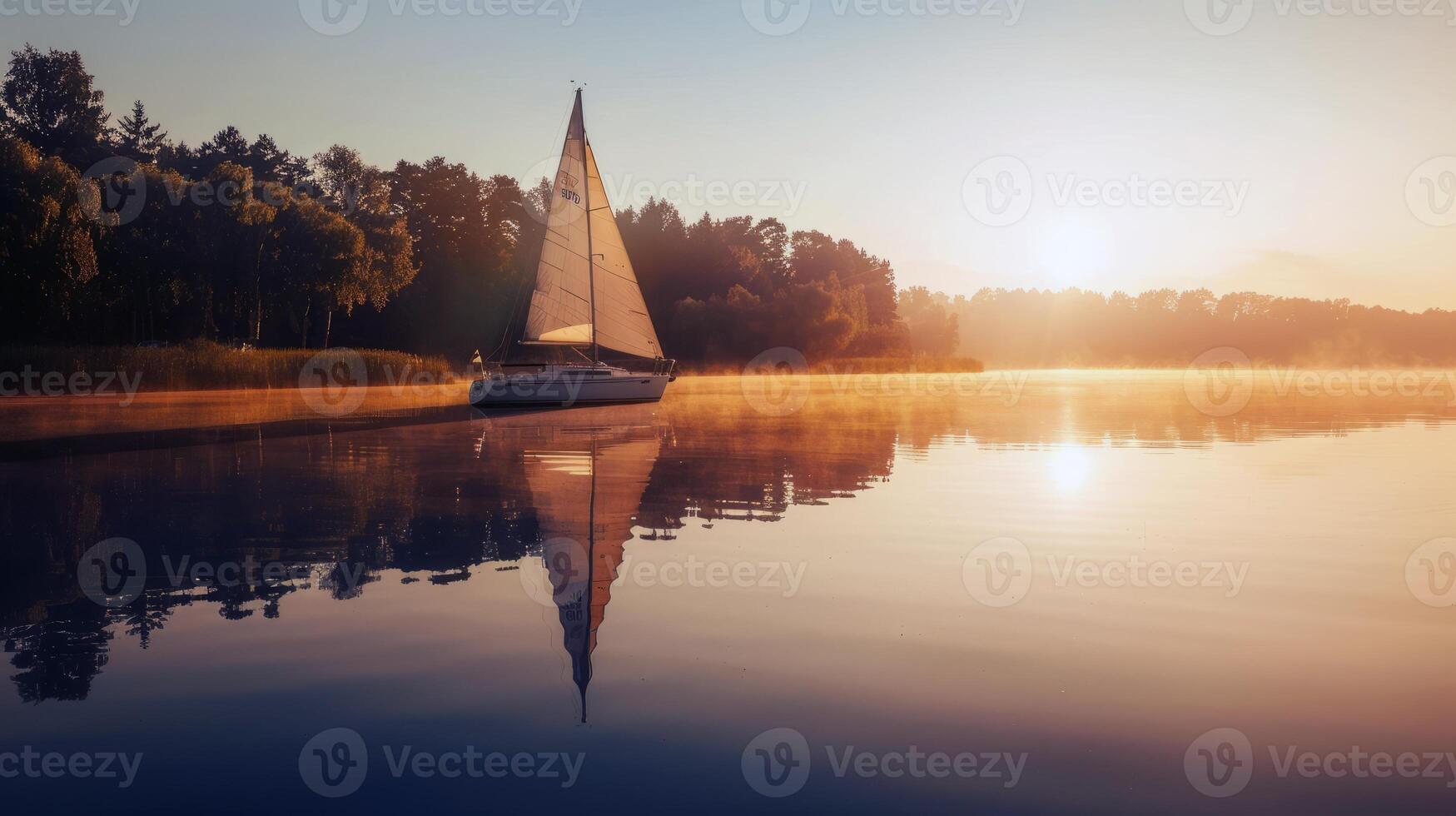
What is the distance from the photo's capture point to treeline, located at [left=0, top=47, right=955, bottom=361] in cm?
5700

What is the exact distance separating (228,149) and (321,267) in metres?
38.7

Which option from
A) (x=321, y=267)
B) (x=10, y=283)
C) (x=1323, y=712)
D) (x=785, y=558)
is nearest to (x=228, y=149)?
(x=321, y=267)

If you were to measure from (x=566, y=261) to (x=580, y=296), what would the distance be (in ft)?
5.49

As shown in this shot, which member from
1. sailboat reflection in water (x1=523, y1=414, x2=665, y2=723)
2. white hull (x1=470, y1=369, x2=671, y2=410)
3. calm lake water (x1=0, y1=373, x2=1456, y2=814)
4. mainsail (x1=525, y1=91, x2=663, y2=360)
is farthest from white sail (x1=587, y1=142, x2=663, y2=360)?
calm lake water (x1=0, y1=373, x2=1456, y2=814)

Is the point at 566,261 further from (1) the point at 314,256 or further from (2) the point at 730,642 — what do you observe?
(2) the point at 730,642

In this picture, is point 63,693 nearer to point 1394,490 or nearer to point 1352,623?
point 1352,623

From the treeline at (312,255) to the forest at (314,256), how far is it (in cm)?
15

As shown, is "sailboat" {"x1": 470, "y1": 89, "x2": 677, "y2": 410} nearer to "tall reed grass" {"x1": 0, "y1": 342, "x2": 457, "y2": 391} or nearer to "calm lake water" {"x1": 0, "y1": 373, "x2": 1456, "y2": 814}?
"tall reed grass" {"x1": 0, "y1": 342, "x2": 457, "y2": 391}

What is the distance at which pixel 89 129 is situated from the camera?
81.9 m

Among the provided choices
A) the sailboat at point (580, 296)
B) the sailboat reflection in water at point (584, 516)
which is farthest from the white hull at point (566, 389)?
the sailboat reflection in water at point (584, 516)

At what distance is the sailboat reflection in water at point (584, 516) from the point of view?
9.84 meters

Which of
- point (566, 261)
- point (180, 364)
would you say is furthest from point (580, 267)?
point (180, 364)

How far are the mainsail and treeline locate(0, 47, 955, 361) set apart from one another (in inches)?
79.1

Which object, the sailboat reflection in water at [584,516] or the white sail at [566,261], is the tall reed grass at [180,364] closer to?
the white sail at [566,261]
